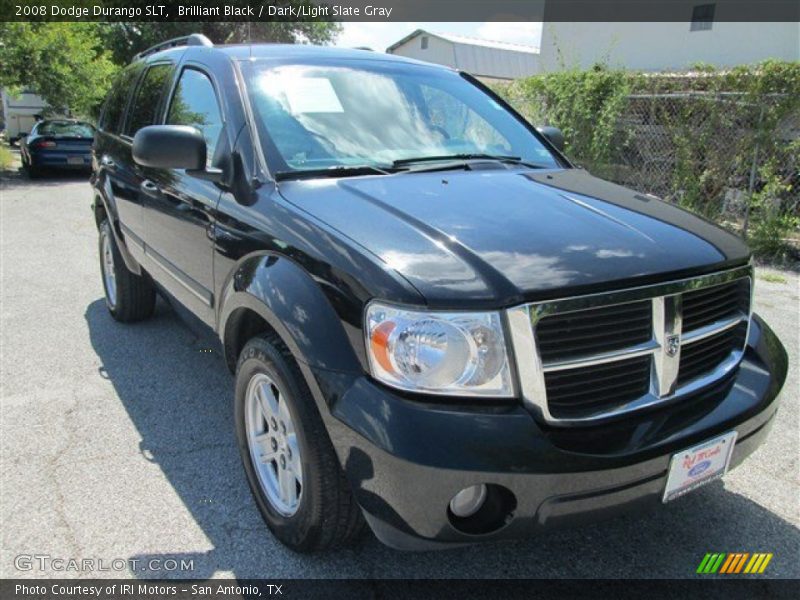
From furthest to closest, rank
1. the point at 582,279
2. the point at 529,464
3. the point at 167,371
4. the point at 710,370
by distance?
the point at 167,371, the point at 710,370, the point at 582,279, the point at 529,464

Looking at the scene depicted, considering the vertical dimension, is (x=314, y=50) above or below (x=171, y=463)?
above

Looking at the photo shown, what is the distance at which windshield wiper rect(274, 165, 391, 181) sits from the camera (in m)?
2.59

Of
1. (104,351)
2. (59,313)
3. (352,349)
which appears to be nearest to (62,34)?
(59,313)

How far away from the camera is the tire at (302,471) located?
2121mm

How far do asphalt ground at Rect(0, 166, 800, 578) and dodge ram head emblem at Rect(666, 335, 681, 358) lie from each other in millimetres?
851

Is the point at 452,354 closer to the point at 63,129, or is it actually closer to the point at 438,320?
the point at 438,320

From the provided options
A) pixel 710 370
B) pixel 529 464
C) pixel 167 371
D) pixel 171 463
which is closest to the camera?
pixel 529 464

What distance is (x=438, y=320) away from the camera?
184 cm

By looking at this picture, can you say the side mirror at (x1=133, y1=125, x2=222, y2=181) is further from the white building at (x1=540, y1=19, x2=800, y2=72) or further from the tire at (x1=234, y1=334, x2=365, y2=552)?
the white building at (x1=540, y1=19, x2=800, y2=72)

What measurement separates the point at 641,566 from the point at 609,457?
0.83m

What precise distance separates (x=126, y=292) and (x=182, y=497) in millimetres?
2465

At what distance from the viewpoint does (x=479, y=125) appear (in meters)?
3.36

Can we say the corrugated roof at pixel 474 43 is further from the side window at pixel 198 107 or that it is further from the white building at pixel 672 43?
the side window at pixel 198 107

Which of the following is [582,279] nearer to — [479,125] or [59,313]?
[479,125]
